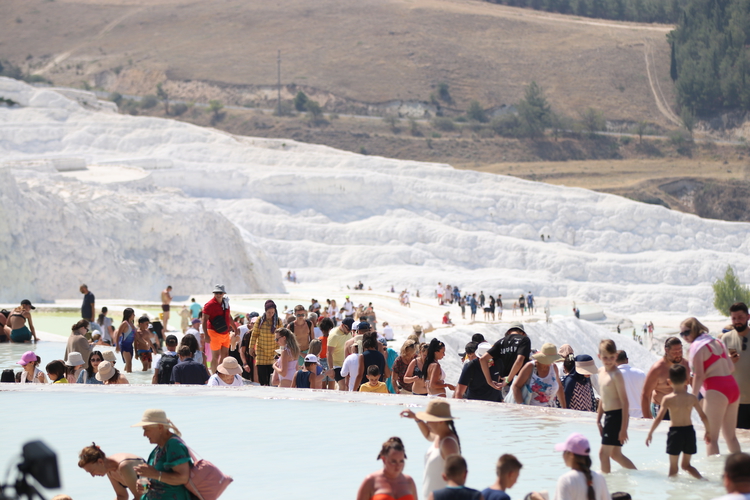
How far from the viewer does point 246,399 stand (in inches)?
330

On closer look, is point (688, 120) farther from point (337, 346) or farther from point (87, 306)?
point (337, 346)

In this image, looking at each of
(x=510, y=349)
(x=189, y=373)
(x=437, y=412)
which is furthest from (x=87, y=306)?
(x=437, y=412)

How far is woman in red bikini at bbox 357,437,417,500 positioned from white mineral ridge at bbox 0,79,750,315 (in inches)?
1182

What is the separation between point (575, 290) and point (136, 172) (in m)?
17.0

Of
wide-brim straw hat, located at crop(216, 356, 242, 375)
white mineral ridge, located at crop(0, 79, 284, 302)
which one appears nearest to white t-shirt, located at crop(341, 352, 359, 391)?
wide-brim straw hat, located at crop(216, 356, 242, 375)

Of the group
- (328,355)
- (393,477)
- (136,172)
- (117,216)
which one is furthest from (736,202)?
(393,477)

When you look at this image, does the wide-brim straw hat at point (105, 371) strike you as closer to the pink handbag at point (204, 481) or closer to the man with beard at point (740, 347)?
the pink handbag at point (204, 481)

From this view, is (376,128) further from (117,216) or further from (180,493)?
(180,493)

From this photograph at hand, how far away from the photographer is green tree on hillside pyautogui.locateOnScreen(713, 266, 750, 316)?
37556 mm

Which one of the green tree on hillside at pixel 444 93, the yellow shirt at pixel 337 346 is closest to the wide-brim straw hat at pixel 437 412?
the yellow shirt at pixel 337 346

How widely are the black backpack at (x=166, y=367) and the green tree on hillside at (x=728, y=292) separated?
103 ft

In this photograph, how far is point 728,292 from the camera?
3803 cm

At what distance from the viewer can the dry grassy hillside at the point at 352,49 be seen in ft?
333

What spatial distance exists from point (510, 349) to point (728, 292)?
32413 millimetres
